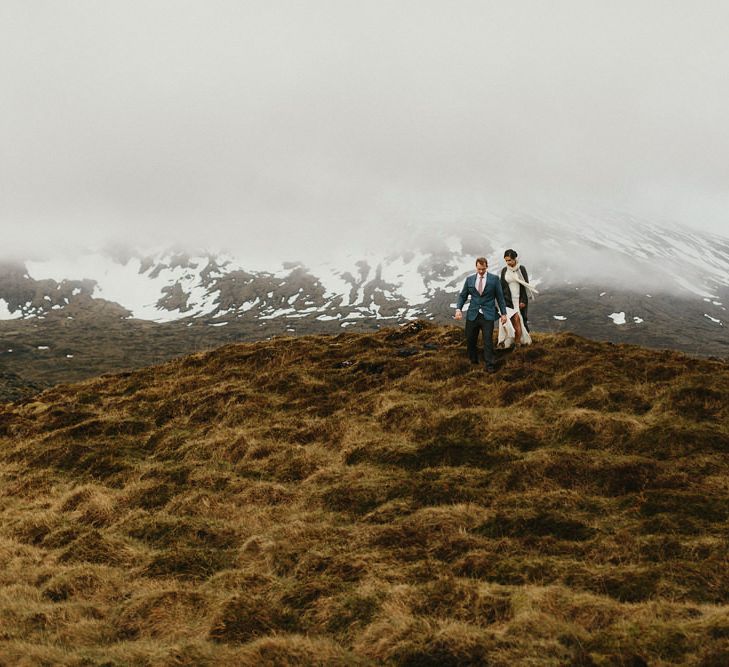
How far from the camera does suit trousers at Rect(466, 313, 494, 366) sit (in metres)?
17.6

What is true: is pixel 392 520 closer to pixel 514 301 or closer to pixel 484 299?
pixel 484 299

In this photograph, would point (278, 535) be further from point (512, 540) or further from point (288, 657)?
point (512, 540)

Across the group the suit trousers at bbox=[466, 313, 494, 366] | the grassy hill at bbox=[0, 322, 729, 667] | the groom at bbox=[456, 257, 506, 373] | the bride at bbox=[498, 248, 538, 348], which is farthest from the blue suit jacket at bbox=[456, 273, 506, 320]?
the grassy hill at bbox=[0, 322, 729, 667]

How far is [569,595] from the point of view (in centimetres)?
739

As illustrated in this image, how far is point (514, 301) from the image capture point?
62.6ft

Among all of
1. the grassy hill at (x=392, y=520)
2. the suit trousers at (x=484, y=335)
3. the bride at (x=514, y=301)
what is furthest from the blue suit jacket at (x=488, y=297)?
the grassy hill at (x=392, y=520)

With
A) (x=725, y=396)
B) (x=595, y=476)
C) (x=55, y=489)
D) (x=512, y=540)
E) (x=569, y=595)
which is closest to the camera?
(x=569, y=595)

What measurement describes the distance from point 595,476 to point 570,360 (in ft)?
23.7

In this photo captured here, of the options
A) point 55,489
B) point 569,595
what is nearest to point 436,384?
point 569,595

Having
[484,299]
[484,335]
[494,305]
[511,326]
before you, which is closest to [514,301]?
[511,326]

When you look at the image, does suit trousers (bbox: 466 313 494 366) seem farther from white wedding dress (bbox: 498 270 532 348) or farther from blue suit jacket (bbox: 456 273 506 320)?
white wedding dress (bbox: 498 270 532 348)

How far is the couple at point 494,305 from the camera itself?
17.4 meters

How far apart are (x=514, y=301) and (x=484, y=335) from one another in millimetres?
2056

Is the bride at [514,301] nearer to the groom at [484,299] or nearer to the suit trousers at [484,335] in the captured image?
the suit trousers at [484,335]
